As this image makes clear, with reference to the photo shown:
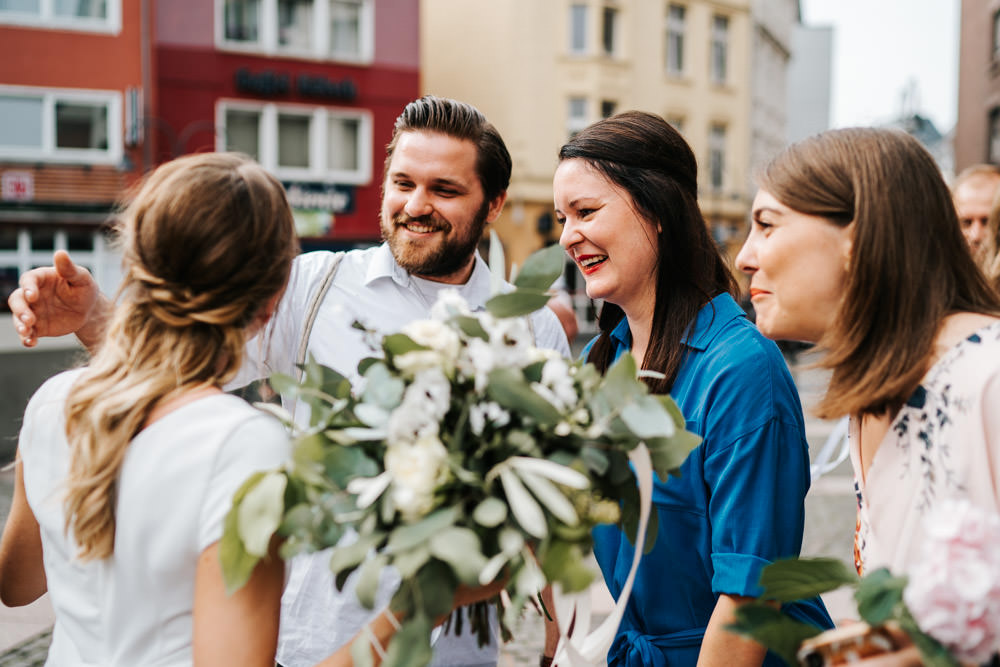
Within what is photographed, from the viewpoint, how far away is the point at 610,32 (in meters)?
24.1

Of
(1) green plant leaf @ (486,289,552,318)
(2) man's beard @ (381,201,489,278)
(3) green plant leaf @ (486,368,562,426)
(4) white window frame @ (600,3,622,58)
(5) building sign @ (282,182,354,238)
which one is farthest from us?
(4) white window frame @ (600,3,622,58)

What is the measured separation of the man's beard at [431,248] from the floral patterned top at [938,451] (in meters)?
1.26

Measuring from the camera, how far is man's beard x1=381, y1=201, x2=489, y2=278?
7.59 feet

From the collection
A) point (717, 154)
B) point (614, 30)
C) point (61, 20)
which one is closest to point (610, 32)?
point (614, 30)

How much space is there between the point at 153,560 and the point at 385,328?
1.04 metres

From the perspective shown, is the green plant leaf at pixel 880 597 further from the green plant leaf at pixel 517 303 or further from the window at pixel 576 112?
the window at pixel 576 112

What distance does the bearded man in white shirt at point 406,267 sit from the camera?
2099 mm

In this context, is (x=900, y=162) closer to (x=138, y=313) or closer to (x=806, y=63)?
(x=138, y=313)

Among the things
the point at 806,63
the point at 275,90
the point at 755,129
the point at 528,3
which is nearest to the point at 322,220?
the point at 275,90

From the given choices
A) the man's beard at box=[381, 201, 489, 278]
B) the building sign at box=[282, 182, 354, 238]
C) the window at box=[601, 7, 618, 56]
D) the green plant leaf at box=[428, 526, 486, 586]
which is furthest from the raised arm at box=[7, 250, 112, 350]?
the window at box=[601, 7, 618, 56]

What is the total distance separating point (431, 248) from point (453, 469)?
50.5 inches

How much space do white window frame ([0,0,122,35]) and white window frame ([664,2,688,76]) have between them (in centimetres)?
1430

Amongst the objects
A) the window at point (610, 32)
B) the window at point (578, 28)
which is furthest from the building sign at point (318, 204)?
the window at point (610, 32)

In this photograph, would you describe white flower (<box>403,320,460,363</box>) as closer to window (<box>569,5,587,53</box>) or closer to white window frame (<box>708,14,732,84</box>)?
window (<box>569,5,587,53</box>)
